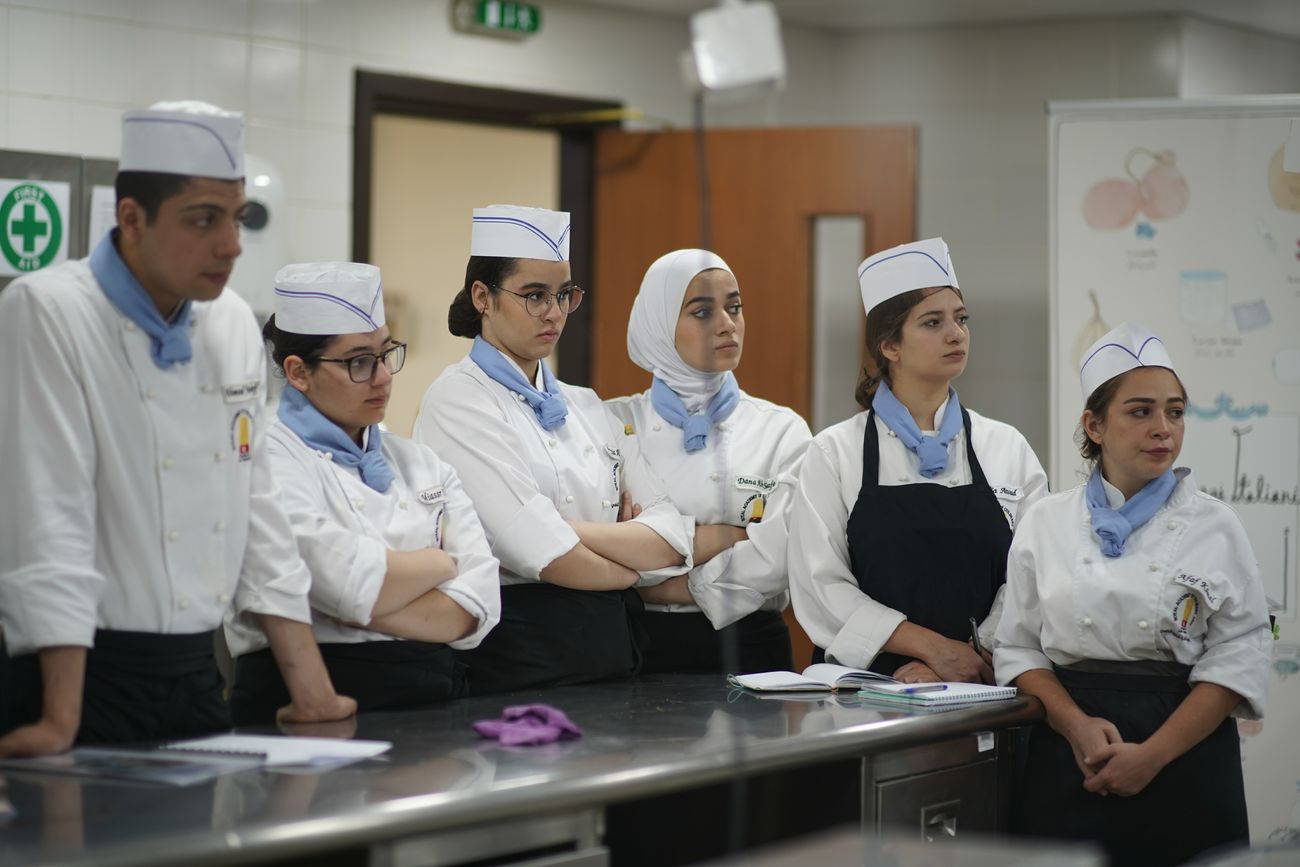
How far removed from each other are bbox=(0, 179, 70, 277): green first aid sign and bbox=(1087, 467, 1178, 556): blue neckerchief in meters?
2.72

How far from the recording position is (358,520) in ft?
8.30

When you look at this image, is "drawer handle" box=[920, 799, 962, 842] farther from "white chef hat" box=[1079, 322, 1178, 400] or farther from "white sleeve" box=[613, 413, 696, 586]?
"white chef hat" box=[1079, 322, 1178, 400]

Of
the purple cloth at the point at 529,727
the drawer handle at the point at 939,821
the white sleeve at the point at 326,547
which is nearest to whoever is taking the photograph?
the purple cloth at the point at 529,727

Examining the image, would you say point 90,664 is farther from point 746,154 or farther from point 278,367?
point 746,154

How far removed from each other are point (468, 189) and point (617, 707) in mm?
4111

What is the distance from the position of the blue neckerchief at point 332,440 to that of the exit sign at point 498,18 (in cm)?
281

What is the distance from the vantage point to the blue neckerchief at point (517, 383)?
9.63 feet

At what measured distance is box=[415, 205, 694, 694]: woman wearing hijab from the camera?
280cm

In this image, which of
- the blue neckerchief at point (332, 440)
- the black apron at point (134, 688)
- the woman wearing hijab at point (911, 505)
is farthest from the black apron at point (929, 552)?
the black apron at point (134, 688)

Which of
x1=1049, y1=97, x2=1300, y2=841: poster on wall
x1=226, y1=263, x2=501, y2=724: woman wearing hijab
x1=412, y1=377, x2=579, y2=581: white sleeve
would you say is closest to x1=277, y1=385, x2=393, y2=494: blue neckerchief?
x1=226, y1=263, x2=501, y2=724: woman wearing hijab

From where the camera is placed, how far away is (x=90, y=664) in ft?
7.11

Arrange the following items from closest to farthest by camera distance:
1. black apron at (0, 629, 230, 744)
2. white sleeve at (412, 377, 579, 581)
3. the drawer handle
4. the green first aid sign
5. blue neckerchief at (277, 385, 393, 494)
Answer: black apron at (0, 629, 230, 744)
blue neckerchief at (277, 385, 393, 494)
the drawer handle
white sleeve at (412, 377, 579, 581)
the green first aid sign

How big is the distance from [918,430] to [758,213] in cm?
242

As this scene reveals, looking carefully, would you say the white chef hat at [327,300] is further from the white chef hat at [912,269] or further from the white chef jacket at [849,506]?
the white chef hat at [912,269]
